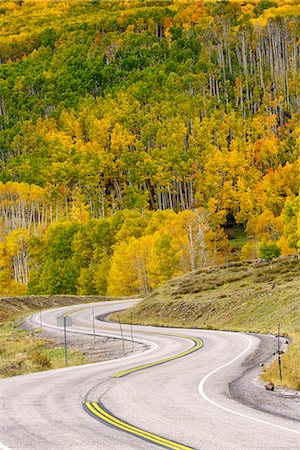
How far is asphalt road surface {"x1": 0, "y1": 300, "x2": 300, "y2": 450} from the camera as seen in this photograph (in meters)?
13.8

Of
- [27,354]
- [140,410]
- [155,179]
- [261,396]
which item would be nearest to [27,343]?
[27,354]

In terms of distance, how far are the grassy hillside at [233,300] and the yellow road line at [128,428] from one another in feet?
55.7

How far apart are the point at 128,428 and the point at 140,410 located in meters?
2.40

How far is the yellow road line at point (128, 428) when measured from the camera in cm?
1348

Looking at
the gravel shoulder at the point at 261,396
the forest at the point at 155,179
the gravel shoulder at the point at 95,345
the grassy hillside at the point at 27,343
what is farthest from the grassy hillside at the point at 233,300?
the forest at the point at 155,179

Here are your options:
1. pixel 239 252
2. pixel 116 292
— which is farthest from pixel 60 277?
pixel 239 252

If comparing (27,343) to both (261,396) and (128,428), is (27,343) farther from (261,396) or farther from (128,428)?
(128,428)

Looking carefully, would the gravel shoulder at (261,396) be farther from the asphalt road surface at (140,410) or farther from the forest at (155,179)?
the forest at (155,179)

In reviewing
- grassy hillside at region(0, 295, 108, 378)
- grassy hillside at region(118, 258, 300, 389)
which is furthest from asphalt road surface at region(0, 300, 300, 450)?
grassy hillside at region(118, 258, 300, 389)

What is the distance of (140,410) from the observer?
57.7 ft

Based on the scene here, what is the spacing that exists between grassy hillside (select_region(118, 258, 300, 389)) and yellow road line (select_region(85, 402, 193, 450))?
1699 centimetres

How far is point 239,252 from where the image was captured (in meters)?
Result: 117

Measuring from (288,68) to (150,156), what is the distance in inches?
2209

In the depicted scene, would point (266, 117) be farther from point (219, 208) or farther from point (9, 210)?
point (9, 210)
